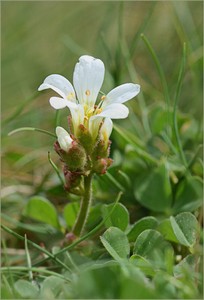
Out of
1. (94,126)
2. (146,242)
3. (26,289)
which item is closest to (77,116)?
(94,126)

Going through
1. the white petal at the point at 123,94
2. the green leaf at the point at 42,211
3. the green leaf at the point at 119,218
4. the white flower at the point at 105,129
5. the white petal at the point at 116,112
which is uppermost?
the white petal at the point at 123,94

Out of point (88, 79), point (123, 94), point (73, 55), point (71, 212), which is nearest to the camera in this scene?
point (123, 94)

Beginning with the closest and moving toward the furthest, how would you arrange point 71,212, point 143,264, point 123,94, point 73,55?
1. point 143,264
2. point 123,94
3. point 71,212
4. point 73,55

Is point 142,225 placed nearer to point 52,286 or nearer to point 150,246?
point 150,246

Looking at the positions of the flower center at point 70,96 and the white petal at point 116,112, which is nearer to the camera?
the white petal at point 116,112

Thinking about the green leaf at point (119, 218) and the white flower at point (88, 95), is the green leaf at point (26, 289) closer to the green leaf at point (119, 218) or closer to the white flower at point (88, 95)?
the green leaf at point (119, 218)

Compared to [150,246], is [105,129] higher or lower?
higher

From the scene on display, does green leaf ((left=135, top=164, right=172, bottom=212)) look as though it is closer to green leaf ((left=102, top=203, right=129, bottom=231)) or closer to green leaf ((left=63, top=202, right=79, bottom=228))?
green leaf ((left=63, top=202, right=79, bottom=228))

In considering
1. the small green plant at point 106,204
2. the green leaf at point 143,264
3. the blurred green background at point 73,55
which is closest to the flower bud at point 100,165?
the small green plant at point 106,204
